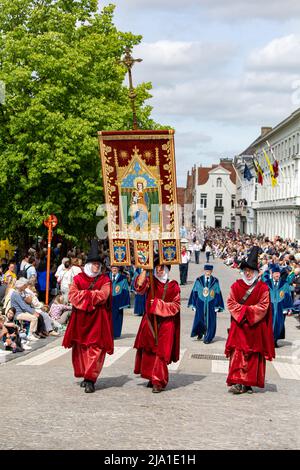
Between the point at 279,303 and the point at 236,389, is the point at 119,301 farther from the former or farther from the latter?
the point at 236,389

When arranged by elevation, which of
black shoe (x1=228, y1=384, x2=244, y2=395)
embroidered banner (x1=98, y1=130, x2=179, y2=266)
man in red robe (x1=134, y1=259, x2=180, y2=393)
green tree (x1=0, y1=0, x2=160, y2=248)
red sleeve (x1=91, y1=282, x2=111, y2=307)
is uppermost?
green tree (x1=0, y1=0, x2=160, y2=248)

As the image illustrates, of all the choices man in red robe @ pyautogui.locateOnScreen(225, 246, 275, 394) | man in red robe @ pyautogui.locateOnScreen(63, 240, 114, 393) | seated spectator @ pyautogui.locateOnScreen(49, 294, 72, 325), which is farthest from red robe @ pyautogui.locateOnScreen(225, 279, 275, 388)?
seated spectator @ pyautogui.locateOnScreen(49, 294, 72, 325)

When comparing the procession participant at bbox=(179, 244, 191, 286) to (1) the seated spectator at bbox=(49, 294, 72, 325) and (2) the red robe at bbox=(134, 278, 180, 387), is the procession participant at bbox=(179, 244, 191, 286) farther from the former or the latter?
(2) the red robe at bbox=(134, 278, 180, 387)

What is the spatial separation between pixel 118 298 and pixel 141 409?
8804 mm

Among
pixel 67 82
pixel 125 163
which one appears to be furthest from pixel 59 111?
pixel 125 163

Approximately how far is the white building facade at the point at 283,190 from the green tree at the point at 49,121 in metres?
36.3

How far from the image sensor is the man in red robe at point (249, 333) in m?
11.1

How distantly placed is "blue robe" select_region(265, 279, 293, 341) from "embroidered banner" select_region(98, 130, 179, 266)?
648cm

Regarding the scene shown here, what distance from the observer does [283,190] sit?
75000 mm

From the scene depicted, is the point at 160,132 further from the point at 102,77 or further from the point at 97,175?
the point at 102,77

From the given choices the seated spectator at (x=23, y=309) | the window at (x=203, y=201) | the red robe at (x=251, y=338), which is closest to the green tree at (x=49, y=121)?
the seated spectator at (x=23, y=309)

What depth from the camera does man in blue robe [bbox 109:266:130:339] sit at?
59.5 feet

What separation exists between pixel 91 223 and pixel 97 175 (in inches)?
111

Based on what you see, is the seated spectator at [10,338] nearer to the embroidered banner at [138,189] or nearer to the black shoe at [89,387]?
the embroidered banner at [138,189]
